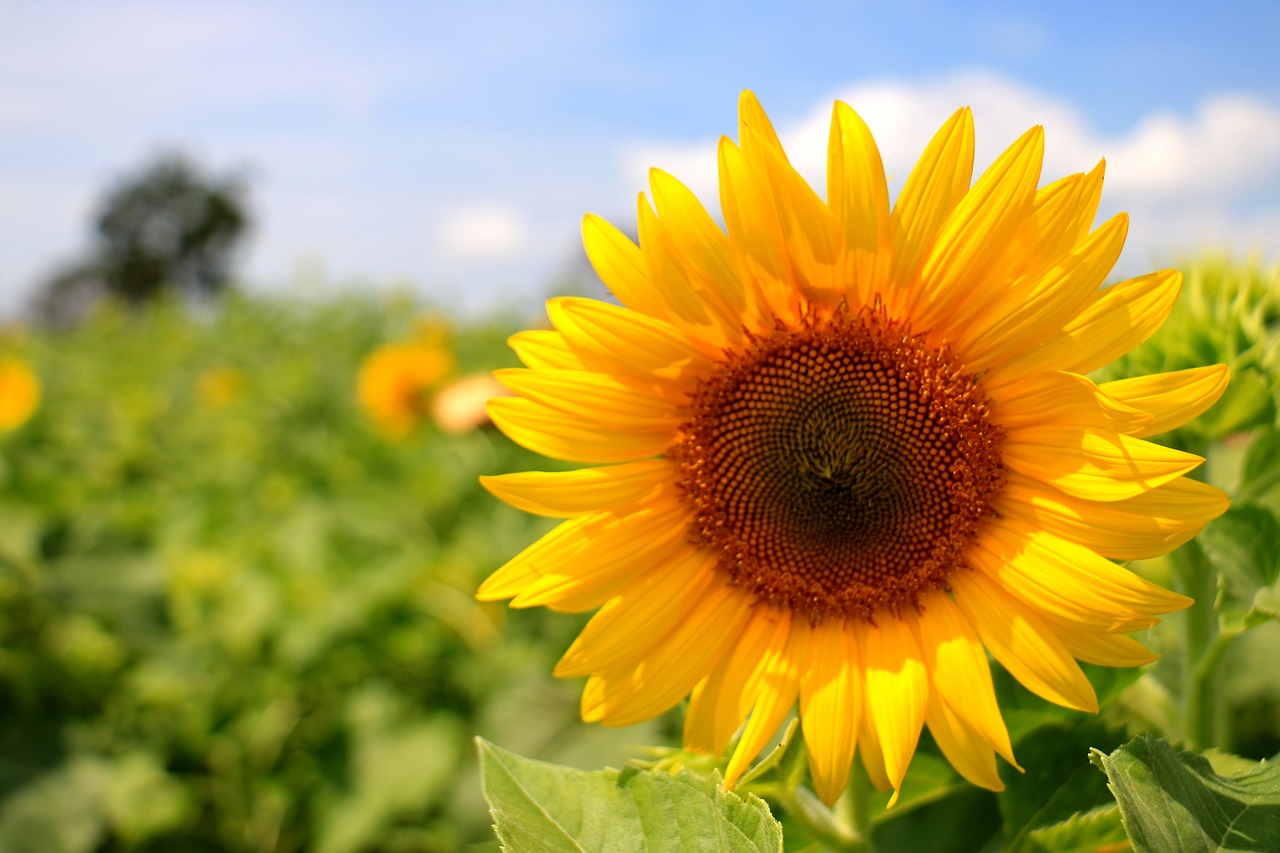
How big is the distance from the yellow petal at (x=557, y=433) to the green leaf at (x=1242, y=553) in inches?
21.9

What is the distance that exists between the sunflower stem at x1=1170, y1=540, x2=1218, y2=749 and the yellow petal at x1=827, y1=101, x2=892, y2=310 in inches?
16.8

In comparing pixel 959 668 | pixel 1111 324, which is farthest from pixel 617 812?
pixel 1111 324

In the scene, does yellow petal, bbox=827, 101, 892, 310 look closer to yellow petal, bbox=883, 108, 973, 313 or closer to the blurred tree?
yellow petal, bbox=883, 108, 973, 313

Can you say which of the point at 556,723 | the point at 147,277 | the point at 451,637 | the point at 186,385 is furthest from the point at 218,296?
the point at 147,277

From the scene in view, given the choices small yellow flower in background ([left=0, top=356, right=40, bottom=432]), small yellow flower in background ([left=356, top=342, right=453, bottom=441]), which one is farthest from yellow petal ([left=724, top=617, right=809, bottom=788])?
small yellow flower in background ([left=0, top=356, right=40, bottom=432])

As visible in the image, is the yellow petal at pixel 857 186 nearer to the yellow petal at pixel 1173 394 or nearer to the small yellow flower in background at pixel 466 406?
the yellow petal at pixel 1173 394

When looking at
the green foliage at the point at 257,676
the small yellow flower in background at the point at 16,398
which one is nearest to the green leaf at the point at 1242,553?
the green foliage at the point at 257,676

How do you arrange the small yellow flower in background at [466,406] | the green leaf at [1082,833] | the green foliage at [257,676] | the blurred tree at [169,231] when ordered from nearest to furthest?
the green leaf at [1082,833]
the green foliage at [257,676]
the small yellow flower in background at [466,406]
the blurred tree at [169,231]

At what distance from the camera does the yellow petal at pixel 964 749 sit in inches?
34.4

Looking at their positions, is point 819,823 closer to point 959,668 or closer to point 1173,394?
point 959,668

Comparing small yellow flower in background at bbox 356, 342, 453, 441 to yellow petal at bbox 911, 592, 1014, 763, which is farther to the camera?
small yellow flower in background at bbox 356, 342, 453, 441

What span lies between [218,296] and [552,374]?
404 inches

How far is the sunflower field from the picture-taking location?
820 millimetres

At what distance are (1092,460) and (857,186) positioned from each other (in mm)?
316
